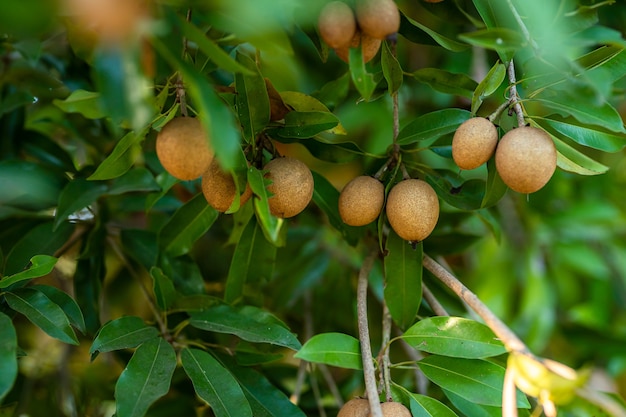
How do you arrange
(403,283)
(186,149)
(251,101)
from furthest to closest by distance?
1. (403,283)
2. (251,101)
3. (186,149)

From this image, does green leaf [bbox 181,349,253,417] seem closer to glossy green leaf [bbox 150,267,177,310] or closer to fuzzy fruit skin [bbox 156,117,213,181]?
glossy green leaf [bbox 150,267,177,310]

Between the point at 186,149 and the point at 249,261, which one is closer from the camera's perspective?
the point at 186,149

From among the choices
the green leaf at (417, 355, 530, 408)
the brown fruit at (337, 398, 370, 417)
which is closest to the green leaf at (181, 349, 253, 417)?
the brown fruit at (337, 398, 370, 417)

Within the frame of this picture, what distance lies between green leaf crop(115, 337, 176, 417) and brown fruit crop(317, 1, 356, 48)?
1.25ft

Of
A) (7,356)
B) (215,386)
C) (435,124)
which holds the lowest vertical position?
(215,386)

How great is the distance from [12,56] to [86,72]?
0.49ft

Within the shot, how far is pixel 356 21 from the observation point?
0.64 meters

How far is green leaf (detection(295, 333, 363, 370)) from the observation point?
2.23 ft

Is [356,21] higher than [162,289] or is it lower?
higher

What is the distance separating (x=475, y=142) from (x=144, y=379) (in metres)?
0.41

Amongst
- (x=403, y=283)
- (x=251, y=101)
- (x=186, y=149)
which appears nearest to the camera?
(x=186, y=149)

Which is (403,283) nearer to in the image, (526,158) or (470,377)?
(470,377)

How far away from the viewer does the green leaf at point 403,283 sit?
2.69 feet

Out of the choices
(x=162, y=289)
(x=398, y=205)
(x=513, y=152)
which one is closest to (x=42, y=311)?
(x=162, y=289)
